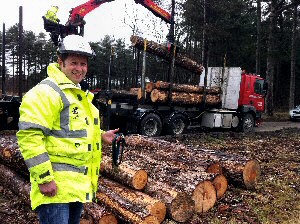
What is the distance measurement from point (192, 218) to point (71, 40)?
12.1 feet

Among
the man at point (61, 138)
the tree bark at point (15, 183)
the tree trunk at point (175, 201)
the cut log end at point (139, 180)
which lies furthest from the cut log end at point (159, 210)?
the tree bark at point (15, 183)

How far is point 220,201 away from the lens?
19.6 feet

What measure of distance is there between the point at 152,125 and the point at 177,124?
141 centimetres

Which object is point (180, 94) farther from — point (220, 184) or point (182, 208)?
point (182, 208)

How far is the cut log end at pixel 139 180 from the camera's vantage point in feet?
17.3

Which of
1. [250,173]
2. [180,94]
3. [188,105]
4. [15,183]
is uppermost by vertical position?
[180,94]

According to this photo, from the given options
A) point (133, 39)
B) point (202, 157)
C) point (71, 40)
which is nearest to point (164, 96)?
point (133, 39)

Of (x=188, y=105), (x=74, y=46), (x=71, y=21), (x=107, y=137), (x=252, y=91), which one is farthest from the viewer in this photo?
(x=252, y=91)

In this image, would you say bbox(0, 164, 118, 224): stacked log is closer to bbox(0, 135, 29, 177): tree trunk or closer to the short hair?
bbox(0, 135, 29, 177): tree trunk

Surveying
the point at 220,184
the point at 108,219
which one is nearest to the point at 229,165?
the point at 220,184

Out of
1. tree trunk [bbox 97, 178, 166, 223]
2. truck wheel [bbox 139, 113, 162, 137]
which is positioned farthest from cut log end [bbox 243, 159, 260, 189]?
truck wheel [bbox 139, 113, 162, 137]

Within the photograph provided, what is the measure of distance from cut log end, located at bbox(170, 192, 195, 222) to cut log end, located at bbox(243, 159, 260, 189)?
1.88m

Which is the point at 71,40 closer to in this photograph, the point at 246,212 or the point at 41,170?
the point at 41,170

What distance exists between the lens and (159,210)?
4.76 m
